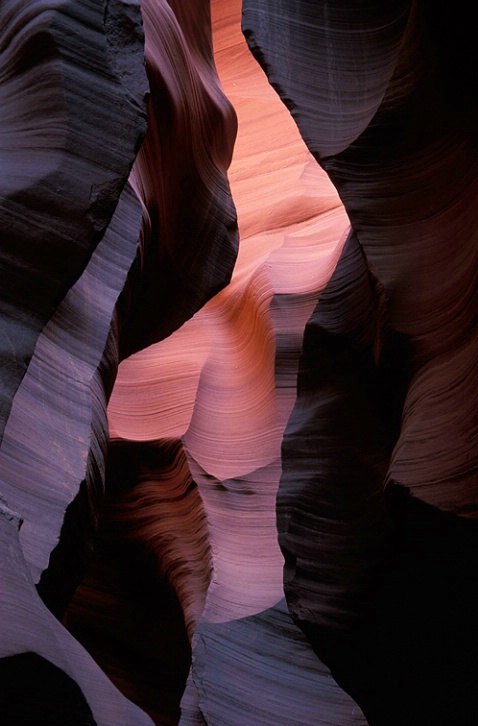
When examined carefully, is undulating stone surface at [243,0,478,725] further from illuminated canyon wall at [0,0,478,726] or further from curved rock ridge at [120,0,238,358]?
curved rock ridge at [120,0,238,358]

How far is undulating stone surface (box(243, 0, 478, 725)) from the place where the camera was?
2.48m

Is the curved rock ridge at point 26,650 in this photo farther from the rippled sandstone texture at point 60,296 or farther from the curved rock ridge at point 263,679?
the curved rock ridge at point 263,679

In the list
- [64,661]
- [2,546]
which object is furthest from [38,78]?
[64,661]

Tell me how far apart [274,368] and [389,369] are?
1739 millimetres

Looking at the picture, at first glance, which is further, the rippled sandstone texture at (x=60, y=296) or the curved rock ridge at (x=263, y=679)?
the curved rock ridge at (x=263, y=679)

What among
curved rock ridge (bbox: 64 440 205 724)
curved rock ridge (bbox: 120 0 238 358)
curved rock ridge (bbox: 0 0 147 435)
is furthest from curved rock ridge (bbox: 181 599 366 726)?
curved rock ridge (bbox: 0 0 147 435)

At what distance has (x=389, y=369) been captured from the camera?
3018mm

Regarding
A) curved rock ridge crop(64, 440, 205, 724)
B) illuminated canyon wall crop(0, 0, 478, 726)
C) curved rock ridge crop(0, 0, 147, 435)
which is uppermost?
curved rock ridge crop(0, 0, 147, 435)

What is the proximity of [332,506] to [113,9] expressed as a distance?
1.64m

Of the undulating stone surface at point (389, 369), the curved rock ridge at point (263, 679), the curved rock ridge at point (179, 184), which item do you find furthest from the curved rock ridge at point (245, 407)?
the curved rock ridge at point (179, 184)

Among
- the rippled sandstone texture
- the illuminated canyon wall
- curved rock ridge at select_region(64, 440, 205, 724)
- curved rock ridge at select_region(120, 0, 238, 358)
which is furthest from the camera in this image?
curved rock ridge at select_region(64, 440, 205, 724)

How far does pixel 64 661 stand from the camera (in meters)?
2.01

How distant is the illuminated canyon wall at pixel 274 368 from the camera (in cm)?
246

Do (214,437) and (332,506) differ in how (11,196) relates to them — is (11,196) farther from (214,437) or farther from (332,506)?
(214,437)
